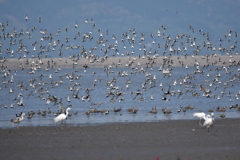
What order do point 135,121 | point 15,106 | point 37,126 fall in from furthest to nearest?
point 15,106 < point 135,121 < point 37,126

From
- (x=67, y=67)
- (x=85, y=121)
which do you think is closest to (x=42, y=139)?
(x=85, y=121)

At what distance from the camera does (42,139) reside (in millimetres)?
24797

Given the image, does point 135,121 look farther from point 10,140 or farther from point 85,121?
point 10,140

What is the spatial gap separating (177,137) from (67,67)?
12031 centimetres

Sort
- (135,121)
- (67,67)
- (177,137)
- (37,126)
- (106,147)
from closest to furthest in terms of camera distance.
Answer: (106,147) → (177,137) → (37,126) → (135,121) → (67,67)

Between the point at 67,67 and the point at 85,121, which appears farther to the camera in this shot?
the point at 67,67

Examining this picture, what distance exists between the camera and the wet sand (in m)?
20.4

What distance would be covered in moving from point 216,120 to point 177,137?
8538 millimetres

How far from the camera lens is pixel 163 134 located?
2562 cm

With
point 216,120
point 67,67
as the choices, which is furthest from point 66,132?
point 67,67

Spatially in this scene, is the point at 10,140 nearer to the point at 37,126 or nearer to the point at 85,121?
the point at 37,126

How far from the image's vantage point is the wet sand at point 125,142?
20.4 meters

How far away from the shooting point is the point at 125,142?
2336 centimetres

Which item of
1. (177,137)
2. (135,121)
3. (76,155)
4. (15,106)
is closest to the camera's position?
(76,155)
